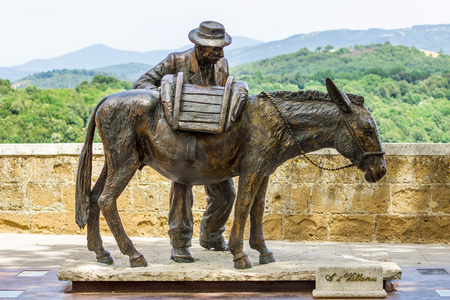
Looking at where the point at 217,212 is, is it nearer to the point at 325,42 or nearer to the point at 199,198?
the point at 199,198

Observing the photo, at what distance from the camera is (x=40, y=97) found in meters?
14.0

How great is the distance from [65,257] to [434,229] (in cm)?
430

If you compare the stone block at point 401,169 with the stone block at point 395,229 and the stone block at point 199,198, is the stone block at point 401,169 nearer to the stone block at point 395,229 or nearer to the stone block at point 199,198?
the stone block at point 395,229

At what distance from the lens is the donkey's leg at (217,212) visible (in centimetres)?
573

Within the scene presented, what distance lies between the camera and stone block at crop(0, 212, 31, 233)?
7.97m

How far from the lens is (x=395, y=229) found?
7.64m

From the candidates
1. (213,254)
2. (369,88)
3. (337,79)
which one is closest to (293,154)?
(213,254)

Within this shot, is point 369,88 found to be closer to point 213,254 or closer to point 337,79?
point 337,79

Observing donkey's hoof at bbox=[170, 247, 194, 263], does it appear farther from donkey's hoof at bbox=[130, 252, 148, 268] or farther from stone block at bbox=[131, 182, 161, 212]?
stone block at bbox=[131, 182, 161, 212]

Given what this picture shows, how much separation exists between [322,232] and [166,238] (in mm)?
1911

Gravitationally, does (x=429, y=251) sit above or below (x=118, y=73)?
below

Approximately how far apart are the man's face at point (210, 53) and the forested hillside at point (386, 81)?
6479 millimetres

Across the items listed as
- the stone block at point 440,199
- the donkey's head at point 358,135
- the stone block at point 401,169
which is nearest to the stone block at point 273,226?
the stone block at point 401,169

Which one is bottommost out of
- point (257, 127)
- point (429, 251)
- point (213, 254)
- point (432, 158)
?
point (429, 251)
